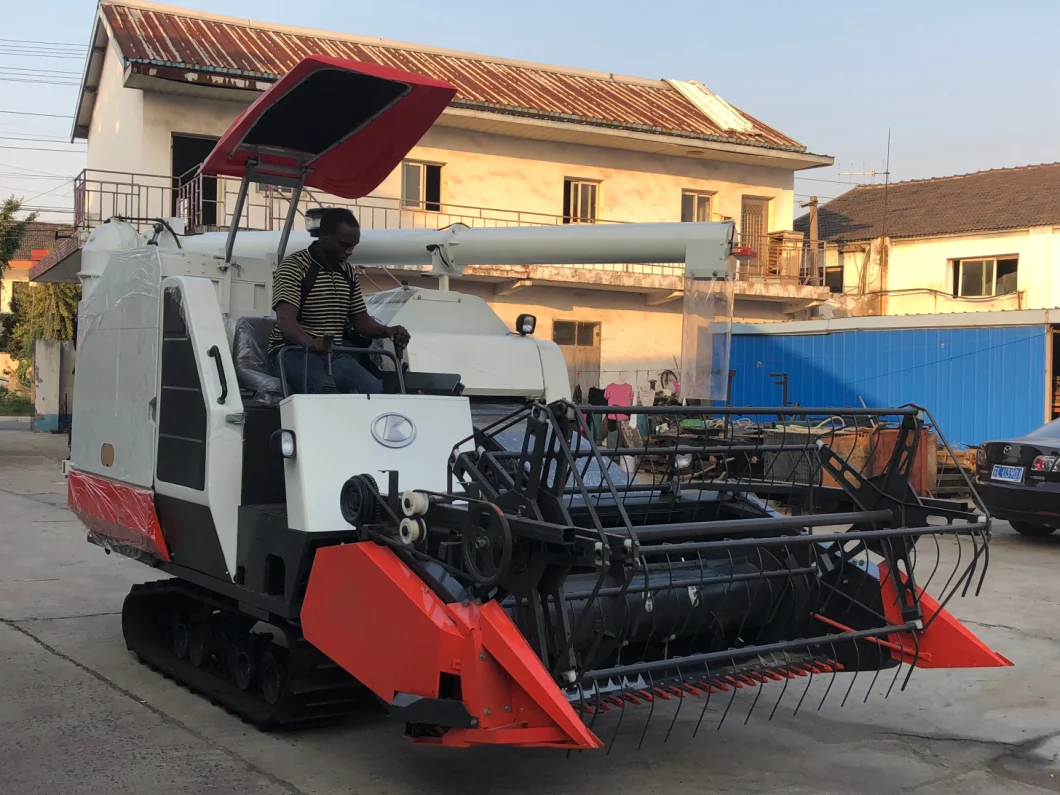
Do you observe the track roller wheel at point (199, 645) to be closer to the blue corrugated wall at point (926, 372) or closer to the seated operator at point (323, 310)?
the seated operator at point (323, 310)

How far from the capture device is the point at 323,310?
232 inches

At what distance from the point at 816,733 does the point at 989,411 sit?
46.1 feet

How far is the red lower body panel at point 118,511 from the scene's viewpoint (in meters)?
5.91

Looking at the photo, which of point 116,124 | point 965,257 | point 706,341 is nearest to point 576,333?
point 116,124

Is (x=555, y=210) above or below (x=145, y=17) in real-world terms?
below

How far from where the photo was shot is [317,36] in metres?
22.7

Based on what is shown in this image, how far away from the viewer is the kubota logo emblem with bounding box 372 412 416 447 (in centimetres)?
504

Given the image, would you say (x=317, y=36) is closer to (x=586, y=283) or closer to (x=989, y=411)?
(x=586, y=283)

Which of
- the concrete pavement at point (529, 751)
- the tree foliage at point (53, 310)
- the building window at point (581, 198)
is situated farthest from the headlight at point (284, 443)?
the tree foliage at point (53, 310)

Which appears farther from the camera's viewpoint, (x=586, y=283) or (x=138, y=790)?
(x=586, y=283)

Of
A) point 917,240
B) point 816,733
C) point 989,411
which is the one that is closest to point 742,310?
point 989,411

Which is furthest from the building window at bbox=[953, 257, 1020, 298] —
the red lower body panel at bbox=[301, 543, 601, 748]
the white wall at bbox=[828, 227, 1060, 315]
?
the red lower body panel at bbox=[301, 543, 601, 748]

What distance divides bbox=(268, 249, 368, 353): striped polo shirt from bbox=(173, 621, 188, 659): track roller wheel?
1.70m

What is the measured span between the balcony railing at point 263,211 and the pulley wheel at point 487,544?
13.6 meters
